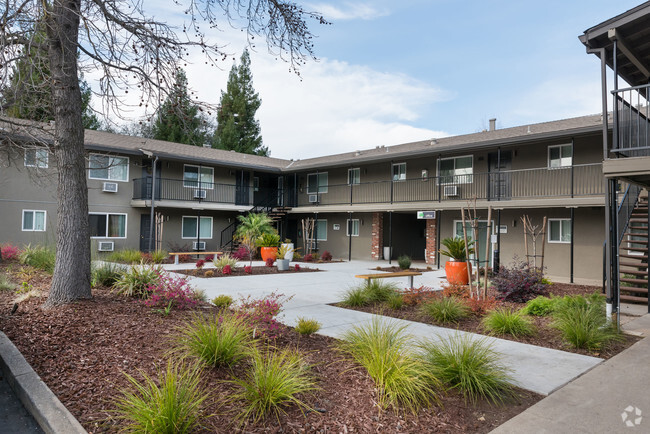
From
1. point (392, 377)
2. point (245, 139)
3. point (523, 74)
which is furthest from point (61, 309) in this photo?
point (245, 139)

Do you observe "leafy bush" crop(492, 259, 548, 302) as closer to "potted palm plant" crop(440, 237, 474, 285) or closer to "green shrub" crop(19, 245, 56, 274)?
"potted palm plant" crop(440, 237, 474, 285)

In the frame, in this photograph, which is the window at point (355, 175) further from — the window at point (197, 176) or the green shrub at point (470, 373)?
the green shrub at point (470, 373)

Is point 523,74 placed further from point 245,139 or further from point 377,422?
Answer: point 245,139

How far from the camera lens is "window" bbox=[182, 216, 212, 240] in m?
23.3

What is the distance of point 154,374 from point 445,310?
4889mm

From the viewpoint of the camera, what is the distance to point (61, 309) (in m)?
5.91

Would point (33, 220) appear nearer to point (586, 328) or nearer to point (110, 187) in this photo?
point (110, 187)

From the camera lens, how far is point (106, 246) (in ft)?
65.7

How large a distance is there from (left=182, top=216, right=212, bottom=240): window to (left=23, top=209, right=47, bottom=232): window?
6495mm

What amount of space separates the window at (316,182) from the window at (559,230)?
494 inches

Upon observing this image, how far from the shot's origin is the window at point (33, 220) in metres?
18.6

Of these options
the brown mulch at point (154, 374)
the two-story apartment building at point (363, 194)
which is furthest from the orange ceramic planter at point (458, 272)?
the brown mulch at point (154, 374)

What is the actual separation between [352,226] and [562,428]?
68.1 ft

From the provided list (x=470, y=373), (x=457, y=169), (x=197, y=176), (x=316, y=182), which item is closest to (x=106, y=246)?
(x=197, y=176)
